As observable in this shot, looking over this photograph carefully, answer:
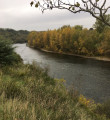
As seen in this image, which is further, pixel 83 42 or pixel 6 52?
pixel 83 42

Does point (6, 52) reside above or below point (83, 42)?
below

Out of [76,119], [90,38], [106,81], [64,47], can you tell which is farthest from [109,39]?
[76,119]

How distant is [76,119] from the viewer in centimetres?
369

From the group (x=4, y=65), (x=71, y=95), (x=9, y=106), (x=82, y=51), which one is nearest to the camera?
(x=9, y=106)

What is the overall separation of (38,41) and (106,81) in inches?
2031

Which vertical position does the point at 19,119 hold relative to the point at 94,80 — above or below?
above

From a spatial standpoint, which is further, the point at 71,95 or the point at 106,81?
the point at 106,81

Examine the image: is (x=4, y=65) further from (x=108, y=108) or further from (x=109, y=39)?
(x=109, y=39)

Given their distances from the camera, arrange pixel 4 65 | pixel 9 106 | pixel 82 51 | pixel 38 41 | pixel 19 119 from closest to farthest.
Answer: pixel 19 119
pixel 9 106
pixel 4 65
pixel 82 51
pixel 38 41

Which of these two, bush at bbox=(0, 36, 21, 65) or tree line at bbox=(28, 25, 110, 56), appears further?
tree line at bbox=(28, 25, 110, 56)

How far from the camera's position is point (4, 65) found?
9984 millimetres

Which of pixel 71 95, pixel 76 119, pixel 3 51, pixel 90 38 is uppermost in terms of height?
pixel 90 38

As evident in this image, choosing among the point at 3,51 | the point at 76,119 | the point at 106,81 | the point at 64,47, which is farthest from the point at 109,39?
the point at 76,119

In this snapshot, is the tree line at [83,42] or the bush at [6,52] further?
the tree line at [83,42]
